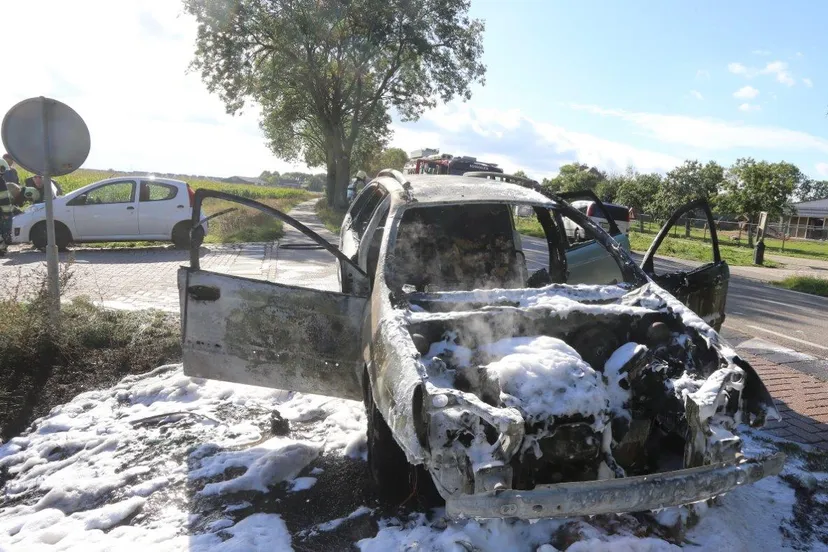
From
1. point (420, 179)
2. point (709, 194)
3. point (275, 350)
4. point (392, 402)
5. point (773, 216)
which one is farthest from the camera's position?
point (709, 194)

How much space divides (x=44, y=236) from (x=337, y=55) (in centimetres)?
1546

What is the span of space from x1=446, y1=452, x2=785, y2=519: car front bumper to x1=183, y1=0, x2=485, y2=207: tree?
871 inches

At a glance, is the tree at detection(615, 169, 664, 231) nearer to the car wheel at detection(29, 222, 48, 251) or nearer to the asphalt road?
the asphalt road

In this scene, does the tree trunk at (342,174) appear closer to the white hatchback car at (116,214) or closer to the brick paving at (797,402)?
the white hatchback car at (116,214)

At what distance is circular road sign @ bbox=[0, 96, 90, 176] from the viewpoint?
18.0 feet

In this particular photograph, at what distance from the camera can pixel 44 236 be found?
12219 millimetres

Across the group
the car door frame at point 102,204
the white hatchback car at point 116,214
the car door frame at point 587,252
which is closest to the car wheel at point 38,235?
the white hatchback car at point 116,214

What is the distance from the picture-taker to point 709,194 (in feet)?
129

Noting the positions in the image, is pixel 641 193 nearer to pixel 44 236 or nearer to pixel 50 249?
pixel 44 236

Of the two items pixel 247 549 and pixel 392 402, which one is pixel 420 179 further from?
pixel 247 549

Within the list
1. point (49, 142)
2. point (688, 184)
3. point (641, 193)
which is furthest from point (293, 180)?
point (49, 142)

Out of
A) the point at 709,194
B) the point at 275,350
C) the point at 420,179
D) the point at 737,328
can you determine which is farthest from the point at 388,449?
the point at 709,194

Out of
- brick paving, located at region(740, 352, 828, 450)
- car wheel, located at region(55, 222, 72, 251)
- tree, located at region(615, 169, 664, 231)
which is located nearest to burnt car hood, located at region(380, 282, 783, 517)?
brick paving, located at region(740, 352, 828, 450)

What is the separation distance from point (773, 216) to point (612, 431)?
34.2m
